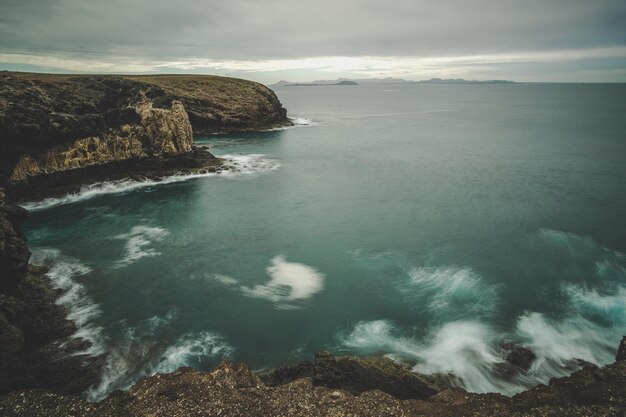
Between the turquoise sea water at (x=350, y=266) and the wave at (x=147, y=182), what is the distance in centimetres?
28

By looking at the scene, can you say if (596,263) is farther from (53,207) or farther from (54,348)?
(53,207)

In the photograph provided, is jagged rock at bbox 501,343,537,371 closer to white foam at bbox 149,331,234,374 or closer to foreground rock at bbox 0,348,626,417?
foreground rock at bbox 0,348,626,417

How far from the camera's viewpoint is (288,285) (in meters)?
22.4

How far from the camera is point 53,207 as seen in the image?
34.5 m

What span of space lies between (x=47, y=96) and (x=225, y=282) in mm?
31895

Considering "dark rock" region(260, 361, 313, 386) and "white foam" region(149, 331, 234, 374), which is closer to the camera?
"dark rock" region(260, 361, 313, 386)

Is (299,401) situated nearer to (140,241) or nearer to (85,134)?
(140,241)

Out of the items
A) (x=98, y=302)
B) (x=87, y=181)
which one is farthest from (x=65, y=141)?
(x=98, y=302)

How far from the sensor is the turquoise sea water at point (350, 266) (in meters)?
16.9

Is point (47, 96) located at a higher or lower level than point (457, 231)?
higher

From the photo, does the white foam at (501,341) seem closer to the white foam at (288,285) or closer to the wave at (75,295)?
the white foam at (288,285)

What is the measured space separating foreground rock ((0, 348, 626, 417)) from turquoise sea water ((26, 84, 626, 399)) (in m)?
3.93

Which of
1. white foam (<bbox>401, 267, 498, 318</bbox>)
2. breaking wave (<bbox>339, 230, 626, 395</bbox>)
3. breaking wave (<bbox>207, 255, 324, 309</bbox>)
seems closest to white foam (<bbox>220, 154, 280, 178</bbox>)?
breaking wave (<bbox>207, 255, 324, 309</bbox>)

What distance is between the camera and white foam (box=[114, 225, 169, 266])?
984 inches
